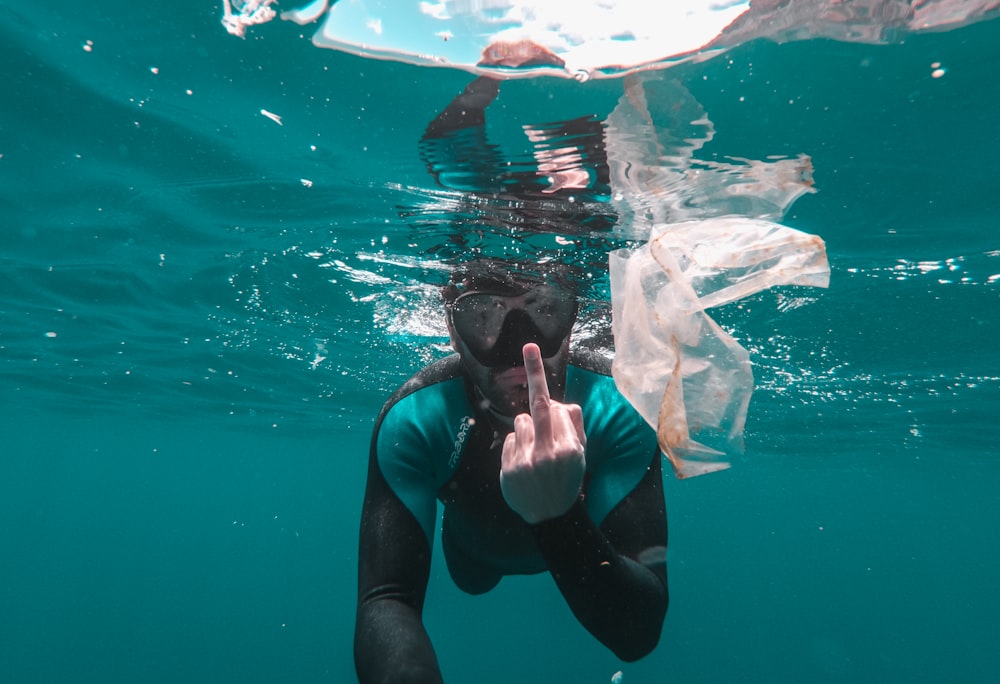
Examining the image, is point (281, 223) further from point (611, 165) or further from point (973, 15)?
point (973, 15)

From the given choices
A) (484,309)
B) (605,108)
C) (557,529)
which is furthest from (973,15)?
(557,529)

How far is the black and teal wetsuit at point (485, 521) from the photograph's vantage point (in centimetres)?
302

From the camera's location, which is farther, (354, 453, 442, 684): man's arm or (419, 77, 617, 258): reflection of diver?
(419, 77, 617, 258): reflection of diver

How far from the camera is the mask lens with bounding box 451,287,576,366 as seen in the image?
4734 millimetres

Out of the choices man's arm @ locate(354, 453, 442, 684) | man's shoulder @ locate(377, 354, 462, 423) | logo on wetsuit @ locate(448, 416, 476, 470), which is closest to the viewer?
man's arm @ locate(354, 453, 442, 684)

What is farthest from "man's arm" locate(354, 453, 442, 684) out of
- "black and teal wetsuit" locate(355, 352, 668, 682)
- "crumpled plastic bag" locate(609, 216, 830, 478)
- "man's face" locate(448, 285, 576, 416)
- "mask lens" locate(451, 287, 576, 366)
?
"crumpled plastic bag" locate(609, 216, 830, 478)

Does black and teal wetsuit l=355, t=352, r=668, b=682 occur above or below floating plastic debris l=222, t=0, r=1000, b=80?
below

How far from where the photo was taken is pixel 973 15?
14.5ft

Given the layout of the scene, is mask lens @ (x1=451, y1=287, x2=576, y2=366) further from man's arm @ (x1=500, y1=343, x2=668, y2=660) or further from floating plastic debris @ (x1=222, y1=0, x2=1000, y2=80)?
floating plastic debris @ (x1=222, y1=0, x2=1000, y2=80)

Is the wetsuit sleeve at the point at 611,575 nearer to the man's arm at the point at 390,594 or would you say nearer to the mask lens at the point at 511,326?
the man's arm at the point at 390,594

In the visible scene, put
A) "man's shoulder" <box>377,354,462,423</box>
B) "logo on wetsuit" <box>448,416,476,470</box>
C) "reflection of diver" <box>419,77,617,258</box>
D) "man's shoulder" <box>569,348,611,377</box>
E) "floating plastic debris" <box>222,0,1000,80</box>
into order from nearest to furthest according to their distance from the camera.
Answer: "floating plastic debris" <box>222,0,1000,80</box>, "man's shoulder" <box>377,354,462,423</box>, "logo on wetsuit" <box>448,416,476,470</box>, "man's shoulder" <box>569,348,611,377</box>, "reflection of diver" <box>419,77,617,258</box>

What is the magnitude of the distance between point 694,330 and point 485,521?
280 centimetres

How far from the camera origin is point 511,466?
2752 mm

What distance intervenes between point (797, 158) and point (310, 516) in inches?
6073
